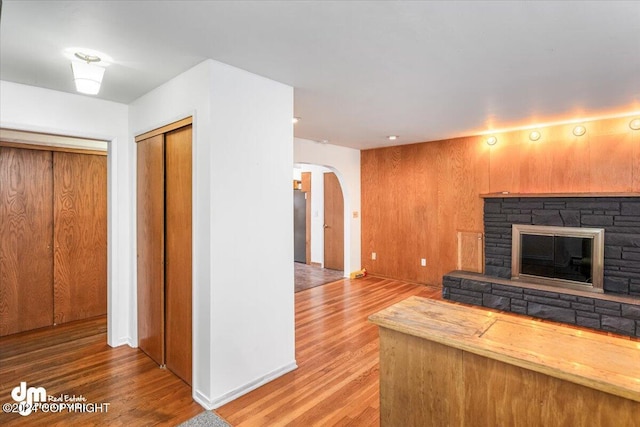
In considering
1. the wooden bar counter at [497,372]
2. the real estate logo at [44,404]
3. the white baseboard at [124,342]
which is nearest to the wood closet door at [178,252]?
the real estate logo at [44,404]

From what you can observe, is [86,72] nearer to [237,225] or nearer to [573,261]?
[237,225]

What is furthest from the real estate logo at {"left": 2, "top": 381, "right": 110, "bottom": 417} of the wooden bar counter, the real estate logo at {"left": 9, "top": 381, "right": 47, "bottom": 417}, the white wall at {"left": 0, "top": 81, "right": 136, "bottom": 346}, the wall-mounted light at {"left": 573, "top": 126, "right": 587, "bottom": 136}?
the wall-mounted light at {"left": 573, "top": 126, "right": 587, "bottom": 136}

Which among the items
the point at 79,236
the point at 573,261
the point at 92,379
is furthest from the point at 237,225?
the point at 573,261

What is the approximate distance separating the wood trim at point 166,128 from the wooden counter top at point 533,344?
1988 millimetres

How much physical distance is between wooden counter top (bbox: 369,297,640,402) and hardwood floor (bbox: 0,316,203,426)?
1.70 meters

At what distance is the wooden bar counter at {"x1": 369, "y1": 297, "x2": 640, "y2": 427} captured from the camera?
4.32 ft

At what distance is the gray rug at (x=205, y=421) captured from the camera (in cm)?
219

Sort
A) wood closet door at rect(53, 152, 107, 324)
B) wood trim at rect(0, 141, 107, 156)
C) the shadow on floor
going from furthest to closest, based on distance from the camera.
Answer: the shadow on floor
wood closet door at rect(53, 152, 107, 324)
wood trim at rect(0, 141, 107, 156)

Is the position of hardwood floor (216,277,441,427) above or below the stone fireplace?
below

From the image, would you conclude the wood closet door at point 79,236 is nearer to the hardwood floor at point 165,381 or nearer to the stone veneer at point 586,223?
the hardwood floor at point 165,381

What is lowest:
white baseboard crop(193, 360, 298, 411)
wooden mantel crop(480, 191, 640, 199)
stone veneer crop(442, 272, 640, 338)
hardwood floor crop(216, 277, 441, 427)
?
hardwood floor crop(216, 277, 441, 427)

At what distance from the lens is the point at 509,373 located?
4.91ft

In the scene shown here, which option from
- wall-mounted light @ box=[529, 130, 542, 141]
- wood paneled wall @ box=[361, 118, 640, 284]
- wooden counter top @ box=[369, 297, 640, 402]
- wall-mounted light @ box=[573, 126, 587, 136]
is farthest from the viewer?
wall-mounted light @ box=[529, 130, 542, 141]

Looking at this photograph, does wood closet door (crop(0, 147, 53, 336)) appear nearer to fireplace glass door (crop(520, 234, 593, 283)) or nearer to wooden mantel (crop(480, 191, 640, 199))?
wooden mantel (crop(480, 191, 640, 199))
